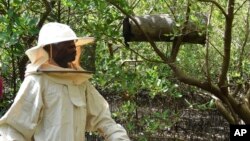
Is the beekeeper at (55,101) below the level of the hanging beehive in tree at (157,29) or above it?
below

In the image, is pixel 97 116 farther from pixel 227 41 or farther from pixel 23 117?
pixel 227 41

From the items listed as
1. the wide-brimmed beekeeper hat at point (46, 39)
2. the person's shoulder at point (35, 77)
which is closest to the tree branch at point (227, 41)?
the wide-brimmed beekeeper hat at point (46, 39)

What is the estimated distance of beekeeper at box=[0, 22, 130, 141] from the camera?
218 cm

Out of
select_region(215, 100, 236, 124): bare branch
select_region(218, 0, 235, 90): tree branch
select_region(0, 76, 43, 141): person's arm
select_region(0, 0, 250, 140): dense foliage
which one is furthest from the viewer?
select_region(215, 100, 236, 124): bare branch

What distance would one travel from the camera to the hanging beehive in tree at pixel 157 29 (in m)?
4.40

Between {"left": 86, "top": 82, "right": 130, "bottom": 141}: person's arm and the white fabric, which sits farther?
{"left": 86, "top": 82, "right": 130, "bottom": 141}: person's arm

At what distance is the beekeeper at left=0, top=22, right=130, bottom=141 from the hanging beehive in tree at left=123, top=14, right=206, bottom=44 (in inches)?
83.6

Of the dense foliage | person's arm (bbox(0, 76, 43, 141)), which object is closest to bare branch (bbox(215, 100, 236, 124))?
the dense foliage

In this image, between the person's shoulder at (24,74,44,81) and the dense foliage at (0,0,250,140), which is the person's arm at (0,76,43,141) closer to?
the person's shoulder at (24,74,44,81)

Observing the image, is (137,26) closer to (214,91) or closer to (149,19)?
(149,19)

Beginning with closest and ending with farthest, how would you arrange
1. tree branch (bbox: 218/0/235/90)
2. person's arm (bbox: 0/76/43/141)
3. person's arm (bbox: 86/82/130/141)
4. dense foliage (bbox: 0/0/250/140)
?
person's arm (bbox: 0/76/43/141) → person's arm (bbox: 86/82/130/141) → dense foliage (bbox: 0/0/250/140) → tree branch (bbox: 218/0/235/90)

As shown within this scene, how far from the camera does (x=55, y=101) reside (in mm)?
2240

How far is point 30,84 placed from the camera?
223 centimetres

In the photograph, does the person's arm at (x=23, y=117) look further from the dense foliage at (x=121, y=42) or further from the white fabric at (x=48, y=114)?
the dense foliage at (x=121, y=42)
